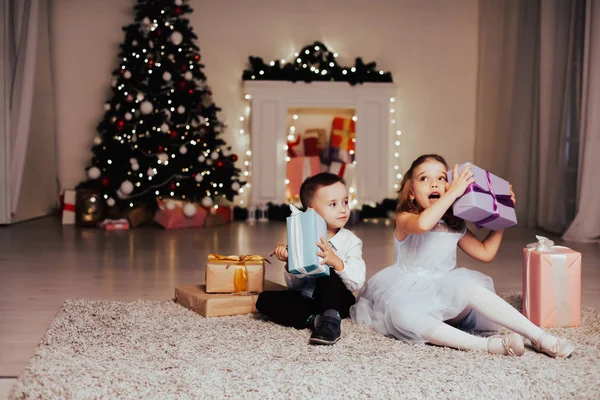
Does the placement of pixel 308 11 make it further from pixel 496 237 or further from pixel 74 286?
pixel 496 237

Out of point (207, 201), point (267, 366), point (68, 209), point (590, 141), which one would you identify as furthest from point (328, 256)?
point (68, 209)

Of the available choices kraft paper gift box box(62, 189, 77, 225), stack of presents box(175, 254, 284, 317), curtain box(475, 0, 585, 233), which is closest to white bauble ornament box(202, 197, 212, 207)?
kraft paper gift box box(62, 189, 77, 225)

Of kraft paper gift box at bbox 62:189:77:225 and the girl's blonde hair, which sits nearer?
the girl's blonde hair

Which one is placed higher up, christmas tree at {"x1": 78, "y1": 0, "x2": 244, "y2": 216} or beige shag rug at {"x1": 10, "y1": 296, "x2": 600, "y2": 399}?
christmas tree at {"x1": 78, "y1": 0, "x2": 244, "y2": 216}

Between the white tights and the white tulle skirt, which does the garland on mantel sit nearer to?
the white tulle skirt

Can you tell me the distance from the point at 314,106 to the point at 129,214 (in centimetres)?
208

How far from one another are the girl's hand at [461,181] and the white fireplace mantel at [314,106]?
4.62 metres

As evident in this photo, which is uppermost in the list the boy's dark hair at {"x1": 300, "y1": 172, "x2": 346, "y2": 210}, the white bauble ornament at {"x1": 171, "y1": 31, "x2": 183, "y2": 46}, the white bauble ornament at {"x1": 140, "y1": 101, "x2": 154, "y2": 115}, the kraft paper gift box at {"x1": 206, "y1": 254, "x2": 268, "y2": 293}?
the white bauble ornament at {"x1": 171, "y1": 31, "x2": 183, "y2": 46}

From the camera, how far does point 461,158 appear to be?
7.22 metres

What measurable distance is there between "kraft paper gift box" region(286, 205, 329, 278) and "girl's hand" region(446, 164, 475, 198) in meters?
0.42

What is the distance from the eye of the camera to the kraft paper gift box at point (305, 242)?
2.15 m

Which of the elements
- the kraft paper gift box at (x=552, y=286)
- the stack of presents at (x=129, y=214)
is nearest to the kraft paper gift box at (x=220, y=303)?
the kraft paper gift box at (x=552, y=286)

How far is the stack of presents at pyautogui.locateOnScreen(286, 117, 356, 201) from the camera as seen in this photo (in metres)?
6.98

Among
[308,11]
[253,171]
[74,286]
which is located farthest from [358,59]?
[74,286]
